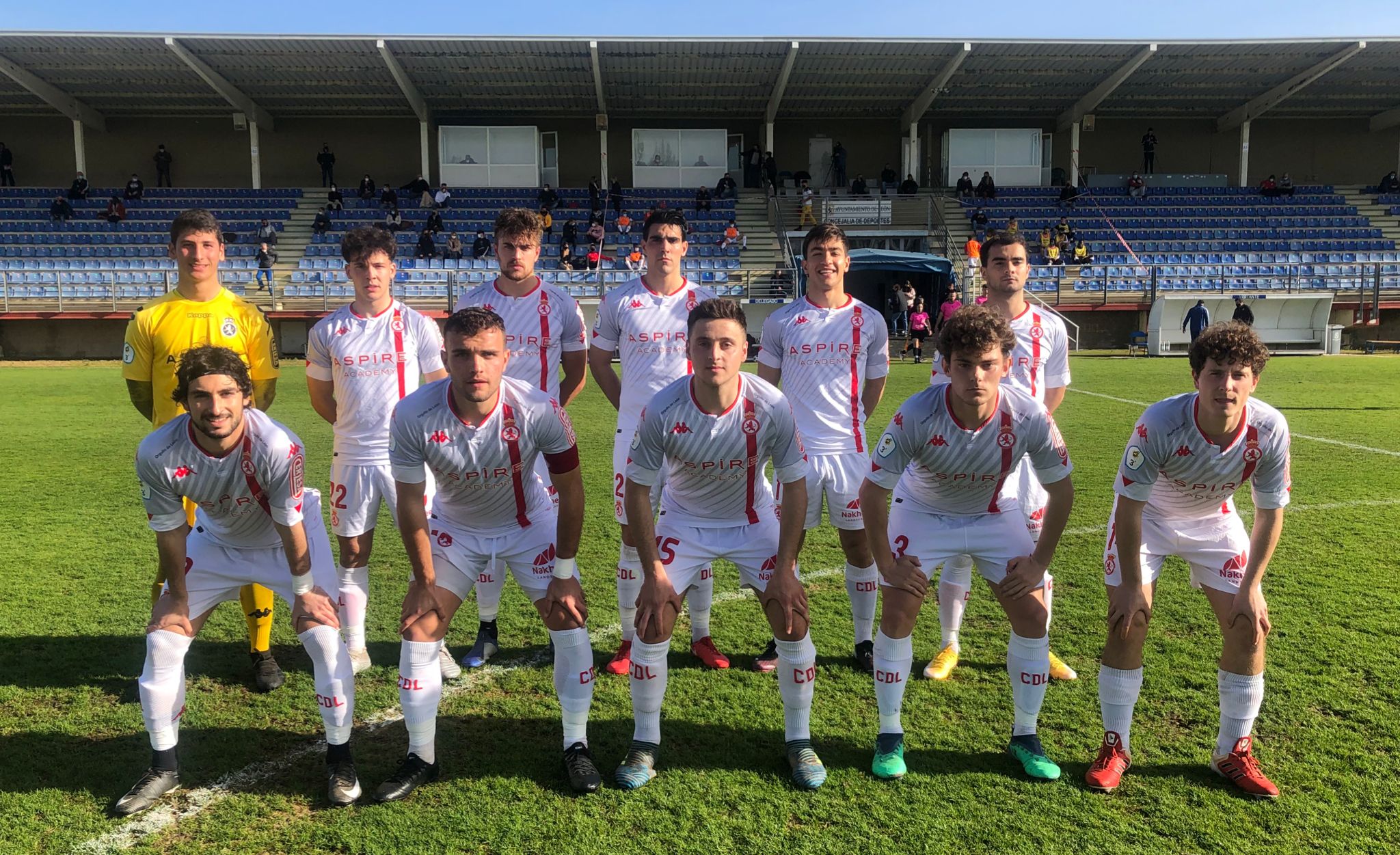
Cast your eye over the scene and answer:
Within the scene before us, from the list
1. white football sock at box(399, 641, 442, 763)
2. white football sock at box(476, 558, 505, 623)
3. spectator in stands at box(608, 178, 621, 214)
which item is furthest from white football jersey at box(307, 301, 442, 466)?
spectator in stands at box(608, 178, 621, 214)

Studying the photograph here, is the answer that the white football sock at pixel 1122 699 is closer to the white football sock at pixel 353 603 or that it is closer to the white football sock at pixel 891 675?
the white football sock at pixel 891 675

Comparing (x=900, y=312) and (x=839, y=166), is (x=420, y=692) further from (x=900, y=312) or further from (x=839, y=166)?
(x=839, y=166)

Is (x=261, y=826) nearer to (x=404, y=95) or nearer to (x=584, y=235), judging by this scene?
(x=584, y=235)

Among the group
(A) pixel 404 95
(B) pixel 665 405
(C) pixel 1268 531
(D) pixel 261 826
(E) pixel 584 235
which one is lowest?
(D) pixel 261 826

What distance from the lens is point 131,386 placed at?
493 cm

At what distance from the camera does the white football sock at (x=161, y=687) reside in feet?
11.6


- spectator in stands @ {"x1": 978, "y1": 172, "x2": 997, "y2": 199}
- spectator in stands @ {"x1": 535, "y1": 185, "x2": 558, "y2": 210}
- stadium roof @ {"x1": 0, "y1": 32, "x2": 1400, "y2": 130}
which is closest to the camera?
stadium roof @ {"x1": 0, "y1": 32, "x2": 1400, "y2": 130}

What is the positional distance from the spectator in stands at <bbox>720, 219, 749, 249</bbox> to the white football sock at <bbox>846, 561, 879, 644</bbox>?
1041 inches

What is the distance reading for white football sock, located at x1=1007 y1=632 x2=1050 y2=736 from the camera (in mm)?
3773

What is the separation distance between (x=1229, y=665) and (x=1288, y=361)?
22.1m

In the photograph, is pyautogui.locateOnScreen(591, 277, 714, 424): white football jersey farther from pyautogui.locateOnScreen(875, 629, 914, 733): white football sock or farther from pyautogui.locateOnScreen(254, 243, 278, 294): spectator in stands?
pyautogui.locateOnScreen(254, 243, 278, 294): spectator in stands

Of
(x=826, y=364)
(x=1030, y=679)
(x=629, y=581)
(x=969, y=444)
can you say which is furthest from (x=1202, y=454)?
(x=629, y=581)

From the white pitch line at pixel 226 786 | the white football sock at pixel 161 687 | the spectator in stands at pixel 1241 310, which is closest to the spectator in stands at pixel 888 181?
the spectator in stands at pixel 1241 310

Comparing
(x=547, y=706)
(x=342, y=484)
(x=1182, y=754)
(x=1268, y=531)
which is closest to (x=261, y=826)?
(x=547, y=706)
